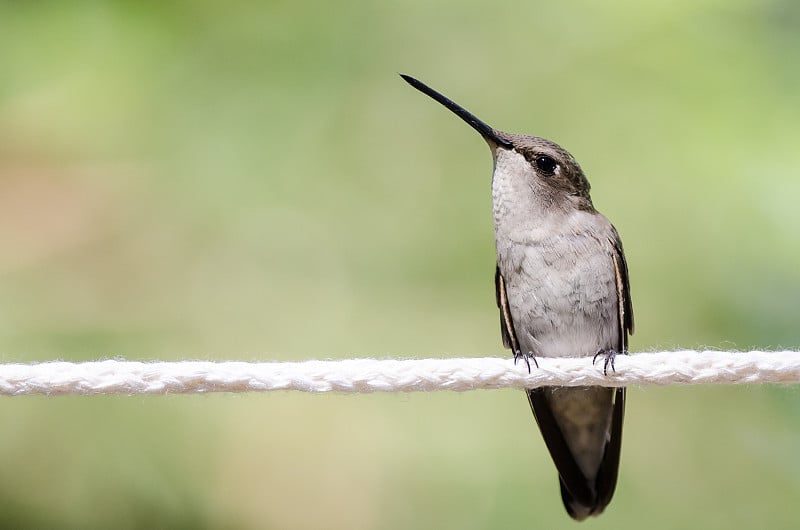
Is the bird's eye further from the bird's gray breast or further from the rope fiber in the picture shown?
the rope fiber

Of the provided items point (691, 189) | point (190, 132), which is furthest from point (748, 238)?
point (190, 132)

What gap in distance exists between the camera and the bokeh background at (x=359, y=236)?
7.54ft

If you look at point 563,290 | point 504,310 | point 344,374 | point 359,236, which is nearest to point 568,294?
point 563,290

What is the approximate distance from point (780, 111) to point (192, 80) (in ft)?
6.39

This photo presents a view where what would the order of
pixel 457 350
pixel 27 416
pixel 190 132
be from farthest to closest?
pixel 190 132, pixel 457 350, pixel 27 416

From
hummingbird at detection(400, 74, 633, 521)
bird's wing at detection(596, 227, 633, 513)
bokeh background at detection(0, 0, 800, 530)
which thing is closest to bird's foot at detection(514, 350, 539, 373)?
hummingbird at detection(400, 74, 633, 521)

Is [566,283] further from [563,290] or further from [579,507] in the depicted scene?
[579,507]

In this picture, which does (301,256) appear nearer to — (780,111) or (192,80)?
(192,80)

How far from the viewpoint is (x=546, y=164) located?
1687 millimetres

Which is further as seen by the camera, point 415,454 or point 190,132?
point 190,132

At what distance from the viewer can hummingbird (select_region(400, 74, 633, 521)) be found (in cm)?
161

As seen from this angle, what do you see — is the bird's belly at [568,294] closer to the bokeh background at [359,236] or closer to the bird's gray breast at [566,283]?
the bird's gray breast at [566,283]

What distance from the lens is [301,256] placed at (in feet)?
8.29

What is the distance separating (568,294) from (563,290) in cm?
1
